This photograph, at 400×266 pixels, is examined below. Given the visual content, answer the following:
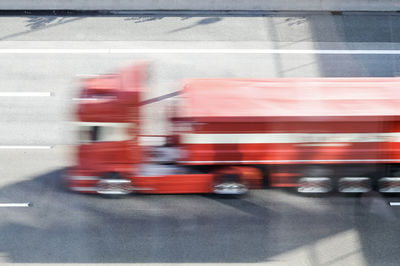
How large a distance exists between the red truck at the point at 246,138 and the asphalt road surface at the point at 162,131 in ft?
1.91

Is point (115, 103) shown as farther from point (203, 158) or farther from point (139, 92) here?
point (203, 158)

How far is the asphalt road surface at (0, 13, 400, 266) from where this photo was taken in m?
13.1

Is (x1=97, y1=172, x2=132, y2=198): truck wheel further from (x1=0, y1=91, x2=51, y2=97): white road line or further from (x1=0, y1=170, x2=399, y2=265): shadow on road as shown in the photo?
(x1=0, y1=91, x2=51, y2=97): white road line

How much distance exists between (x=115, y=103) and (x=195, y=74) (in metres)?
6.20

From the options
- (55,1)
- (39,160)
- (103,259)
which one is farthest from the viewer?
(55,1)

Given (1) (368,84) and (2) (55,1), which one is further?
(2) (55,1)

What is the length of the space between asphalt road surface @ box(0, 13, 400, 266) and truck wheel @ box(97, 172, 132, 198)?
8.0 inches

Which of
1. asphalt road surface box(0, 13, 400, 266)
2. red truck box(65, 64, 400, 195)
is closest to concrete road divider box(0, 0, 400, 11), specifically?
asphalt road surface box(0, 13, 400, 266)

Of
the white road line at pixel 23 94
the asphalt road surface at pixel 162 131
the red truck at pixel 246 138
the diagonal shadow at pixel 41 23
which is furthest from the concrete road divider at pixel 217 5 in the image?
the red truck at pixel 246 138

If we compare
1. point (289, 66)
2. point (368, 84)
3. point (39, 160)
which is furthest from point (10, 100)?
point (368, 84)

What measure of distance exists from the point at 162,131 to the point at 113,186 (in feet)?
8.14

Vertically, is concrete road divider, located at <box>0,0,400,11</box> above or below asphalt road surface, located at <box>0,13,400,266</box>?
above

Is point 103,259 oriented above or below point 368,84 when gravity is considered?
below

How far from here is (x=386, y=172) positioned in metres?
13.9
